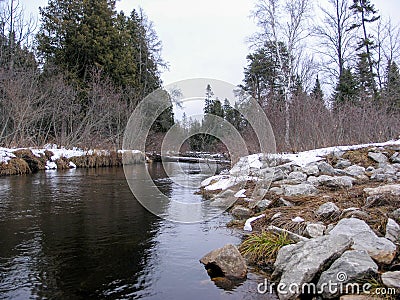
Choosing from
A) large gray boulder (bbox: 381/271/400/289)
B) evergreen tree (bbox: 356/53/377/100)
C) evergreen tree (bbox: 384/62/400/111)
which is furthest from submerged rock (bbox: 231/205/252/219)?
evergreen tree (bbox: 356/53/377/100)

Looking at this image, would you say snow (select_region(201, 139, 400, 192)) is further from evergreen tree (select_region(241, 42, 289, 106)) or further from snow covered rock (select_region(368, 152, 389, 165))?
evergreen tree (select_region(241, 42, 289, 106))

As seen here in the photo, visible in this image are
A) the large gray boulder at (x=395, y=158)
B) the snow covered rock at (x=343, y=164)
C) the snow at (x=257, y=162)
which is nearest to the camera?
the large gray boulder at (x=395, y=158)

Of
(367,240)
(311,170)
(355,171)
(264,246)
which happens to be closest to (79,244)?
(264,246)

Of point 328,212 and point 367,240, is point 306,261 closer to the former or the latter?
point 367,240

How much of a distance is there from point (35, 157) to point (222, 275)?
41.6 feet

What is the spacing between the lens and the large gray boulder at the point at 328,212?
424 cm

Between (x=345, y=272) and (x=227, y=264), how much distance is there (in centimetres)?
112

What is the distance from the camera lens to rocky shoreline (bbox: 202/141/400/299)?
2.75 meters

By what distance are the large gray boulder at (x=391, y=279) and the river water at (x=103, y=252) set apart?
0.94m

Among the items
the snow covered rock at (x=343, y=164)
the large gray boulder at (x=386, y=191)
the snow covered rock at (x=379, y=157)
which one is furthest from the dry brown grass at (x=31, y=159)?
the large gray boulder at (x=386, y=191)

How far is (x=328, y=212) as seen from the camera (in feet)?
14.1

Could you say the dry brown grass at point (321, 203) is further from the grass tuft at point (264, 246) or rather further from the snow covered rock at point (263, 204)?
the grass tuft at point (264, 246)

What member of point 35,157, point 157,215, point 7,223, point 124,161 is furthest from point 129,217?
point 124,161

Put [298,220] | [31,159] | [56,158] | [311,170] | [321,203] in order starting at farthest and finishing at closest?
[56,158] → [31,159] → [311,170] → [321,203] → [298,220]
